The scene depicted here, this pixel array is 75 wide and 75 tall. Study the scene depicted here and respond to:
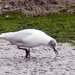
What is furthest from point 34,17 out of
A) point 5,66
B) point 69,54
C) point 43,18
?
point 5,66

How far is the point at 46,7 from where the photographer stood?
53.0 feet

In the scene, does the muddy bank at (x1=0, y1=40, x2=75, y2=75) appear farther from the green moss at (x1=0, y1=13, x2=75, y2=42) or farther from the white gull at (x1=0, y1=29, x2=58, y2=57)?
the green moss at (x1=0, y1=13, x2=75, y2=42)

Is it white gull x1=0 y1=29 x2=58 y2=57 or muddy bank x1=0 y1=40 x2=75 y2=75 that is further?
white gull x1=0 y1=29 x2=58 y2=57

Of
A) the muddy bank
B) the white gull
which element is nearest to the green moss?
the muddy bank

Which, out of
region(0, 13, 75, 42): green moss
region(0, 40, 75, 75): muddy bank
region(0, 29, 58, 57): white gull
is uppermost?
region(0, 29, 58, 57): white gull

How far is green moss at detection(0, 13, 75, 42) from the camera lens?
12.3m

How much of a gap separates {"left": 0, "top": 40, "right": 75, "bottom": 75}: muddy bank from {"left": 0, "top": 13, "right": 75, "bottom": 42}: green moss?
1.65 metres

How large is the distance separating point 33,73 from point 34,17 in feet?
24.6

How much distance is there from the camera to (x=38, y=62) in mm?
8766

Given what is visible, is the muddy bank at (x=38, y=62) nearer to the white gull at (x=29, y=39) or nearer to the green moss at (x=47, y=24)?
the white gull at (x=29, y=39)

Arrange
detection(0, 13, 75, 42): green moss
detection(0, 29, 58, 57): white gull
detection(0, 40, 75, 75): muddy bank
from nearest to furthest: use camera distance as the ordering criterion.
→ detection(0, 40, 75, 75): muddy bank < detection(0, 29, 58, 57): white gull < detection(0, 13, 75, 42): green moss

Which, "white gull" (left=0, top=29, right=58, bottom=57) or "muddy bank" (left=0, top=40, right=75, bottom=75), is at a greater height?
"white gull" (left=0, top=29, right=58, bottom=57)

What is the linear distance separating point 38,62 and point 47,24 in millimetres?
5151

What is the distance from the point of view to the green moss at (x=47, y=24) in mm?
12327
